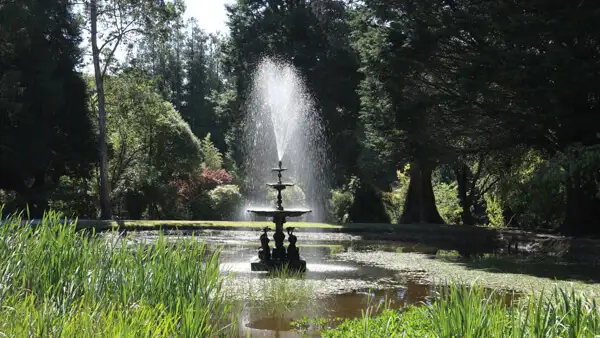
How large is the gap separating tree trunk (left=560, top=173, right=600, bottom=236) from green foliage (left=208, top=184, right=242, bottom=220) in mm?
16345

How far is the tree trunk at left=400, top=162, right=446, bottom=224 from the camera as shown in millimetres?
25078

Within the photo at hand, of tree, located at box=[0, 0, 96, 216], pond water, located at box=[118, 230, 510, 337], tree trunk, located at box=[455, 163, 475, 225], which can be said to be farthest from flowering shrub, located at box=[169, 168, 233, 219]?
pond water, located at box=[118, 230, 510, 337]

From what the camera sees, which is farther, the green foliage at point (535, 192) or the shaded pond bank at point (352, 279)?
the green foliage at point (535, 192)

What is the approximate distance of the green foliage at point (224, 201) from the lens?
30.4m

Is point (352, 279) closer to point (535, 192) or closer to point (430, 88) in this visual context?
point (535, 192)

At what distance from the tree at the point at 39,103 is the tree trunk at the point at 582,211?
1908 cm

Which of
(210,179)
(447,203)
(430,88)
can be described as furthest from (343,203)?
(430,88)

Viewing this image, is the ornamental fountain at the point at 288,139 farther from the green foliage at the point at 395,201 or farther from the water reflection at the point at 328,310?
the water reflection at the point at 328,310

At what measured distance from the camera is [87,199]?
29062 mm

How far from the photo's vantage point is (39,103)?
2600 cm

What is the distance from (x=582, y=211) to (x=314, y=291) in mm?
11534

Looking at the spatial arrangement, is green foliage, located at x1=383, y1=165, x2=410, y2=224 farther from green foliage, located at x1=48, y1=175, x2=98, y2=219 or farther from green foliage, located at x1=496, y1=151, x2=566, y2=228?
green foliage, located at x1=48, y1=175, x2=98, y2=219

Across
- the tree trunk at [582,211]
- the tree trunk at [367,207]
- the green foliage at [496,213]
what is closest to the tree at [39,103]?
the tree trunk at [367,207]

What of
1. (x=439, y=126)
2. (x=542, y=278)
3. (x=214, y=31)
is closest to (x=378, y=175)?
(x=439, y=126)
